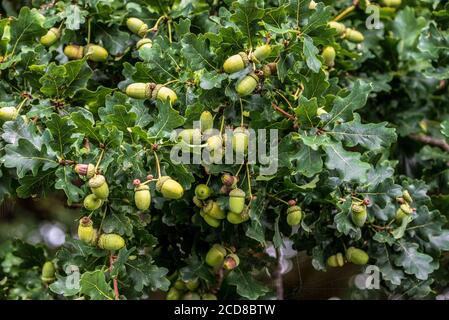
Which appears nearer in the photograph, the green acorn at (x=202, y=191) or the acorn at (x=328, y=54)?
the green acorn at (x=202, y=191)

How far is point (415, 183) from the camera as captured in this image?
1.91m

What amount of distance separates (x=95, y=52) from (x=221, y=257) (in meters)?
0.67

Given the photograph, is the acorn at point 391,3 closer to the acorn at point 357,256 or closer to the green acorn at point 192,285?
the acorn at point 357,256

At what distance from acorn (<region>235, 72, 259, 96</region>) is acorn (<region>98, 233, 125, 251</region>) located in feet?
1.46

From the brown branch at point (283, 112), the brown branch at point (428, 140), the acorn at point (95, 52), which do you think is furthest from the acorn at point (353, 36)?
the acorn at point (95, 52)

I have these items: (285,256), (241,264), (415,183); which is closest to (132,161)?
(241,264)

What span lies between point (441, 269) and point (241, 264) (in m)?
0.67

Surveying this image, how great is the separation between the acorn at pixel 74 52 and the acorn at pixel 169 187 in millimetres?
594

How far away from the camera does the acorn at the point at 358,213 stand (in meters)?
1.64

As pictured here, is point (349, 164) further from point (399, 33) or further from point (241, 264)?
point (399, 33)

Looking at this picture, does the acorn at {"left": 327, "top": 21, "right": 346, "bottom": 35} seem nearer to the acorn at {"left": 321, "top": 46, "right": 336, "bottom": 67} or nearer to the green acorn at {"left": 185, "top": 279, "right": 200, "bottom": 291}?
the acorn at {"left": 321, "top": 46, "right": 336, "bottom": 67}

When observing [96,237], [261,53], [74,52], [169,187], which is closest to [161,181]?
[169,187]

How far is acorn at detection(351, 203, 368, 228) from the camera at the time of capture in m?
1.64

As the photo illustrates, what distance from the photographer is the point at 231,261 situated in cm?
176
